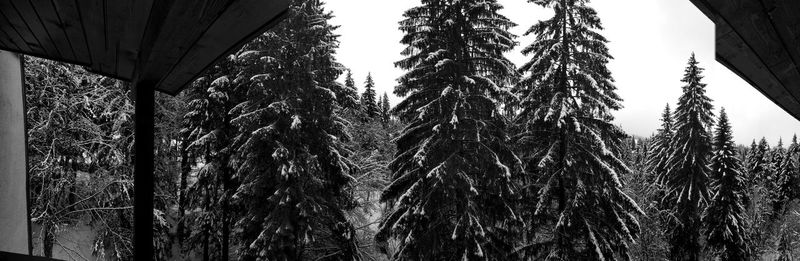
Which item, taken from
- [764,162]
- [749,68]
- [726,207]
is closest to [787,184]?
[764,162]

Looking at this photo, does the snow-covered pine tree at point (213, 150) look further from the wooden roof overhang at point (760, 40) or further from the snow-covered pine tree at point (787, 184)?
the snow-covered pine tree at point (787, 184)

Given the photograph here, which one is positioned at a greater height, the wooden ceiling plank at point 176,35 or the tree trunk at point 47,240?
the wooden ceiling plank at point 176,35

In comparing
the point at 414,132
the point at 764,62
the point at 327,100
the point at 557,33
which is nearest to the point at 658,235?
the point at 557,33

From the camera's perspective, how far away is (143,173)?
2.30 metres

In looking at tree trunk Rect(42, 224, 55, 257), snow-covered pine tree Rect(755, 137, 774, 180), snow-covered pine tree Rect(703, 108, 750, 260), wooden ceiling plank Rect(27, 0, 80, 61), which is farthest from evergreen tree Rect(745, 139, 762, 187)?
wooden ceiling plank Rect(27, 0, 80, 61)

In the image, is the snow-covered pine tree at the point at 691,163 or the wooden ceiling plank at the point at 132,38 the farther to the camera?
the snow-covered pine tree at the point at 691,163

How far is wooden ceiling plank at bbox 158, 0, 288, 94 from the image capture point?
1836mm

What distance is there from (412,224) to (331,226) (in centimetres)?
340

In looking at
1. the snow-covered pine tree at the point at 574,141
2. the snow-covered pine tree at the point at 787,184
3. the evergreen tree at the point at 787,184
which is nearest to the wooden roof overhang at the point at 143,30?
the snow-covered pine tree at the point at 574,141

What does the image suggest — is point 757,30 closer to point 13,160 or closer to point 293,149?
point 13,160

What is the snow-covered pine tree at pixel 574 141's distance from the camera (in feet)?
43.8

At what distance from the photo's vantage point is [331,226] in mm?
15250

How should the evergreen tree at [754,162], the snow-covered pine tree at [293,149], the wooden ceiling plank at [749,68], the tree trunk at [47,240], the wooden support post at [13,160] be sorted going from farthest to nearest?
the evergreen tree at [754,162] < the snow-covered pine tree at [293,149] < the tree trunk at [47,240] < the wooden support post at [13,160] < the wooden ceiling plank at [749,68]

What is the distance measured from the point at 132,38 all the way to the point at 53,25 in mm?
429
